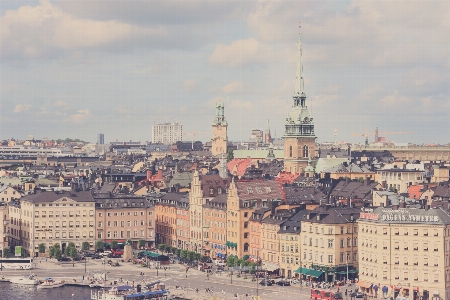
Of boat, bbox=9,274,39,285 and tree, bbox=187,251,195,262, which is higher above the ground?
tree, bbox=187,251,195,262

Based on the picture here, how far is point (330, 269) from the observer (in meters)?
145

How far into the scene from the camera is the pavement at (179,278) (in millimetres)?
138250

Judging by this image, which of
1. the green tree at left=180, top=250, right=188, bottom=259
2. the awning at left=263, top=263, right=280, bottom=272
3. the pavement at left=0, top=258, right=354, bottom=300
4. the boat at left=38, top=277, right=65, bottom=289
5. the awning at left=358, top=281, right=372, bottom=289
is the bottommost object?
the boat at left=38, top=277, right=65, bottom=289

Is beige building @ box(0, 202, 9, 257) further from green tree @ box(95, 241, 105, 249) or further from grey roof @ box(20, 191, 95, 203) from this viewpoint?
green tree @ box(95, 241, 105, 249)

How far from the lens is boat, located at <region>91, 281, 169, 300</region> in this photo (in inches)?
5384

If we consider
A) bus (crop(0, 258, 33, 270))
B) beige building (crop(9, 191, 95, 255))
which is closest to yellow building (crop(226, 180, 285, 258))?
beige building (crop(9, 191, 95, 255))

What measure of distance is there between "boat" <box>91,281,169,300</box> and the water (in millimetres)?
4002

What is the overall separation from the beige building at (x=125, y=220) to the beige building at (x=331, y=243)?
49273mm

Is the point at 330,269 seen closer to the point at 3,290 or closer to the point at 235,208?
the point at 235,208

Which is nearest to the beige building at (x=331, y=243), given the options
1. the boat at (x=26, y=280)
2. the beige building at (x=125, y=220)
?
the boat at (x=26, y=280)

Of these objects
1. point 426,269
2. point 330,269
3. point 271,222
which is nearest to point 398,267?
point 426,269

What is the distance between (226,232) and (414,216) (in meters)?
47.6

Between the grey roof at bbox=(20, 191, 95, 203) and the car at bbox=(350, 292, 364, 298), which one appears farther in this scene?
the grey roof at bbox=(20, 191, 95, 203)

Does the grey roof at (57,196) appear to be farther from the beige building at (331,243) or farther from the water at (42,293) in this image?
the beige building at (331,243)
